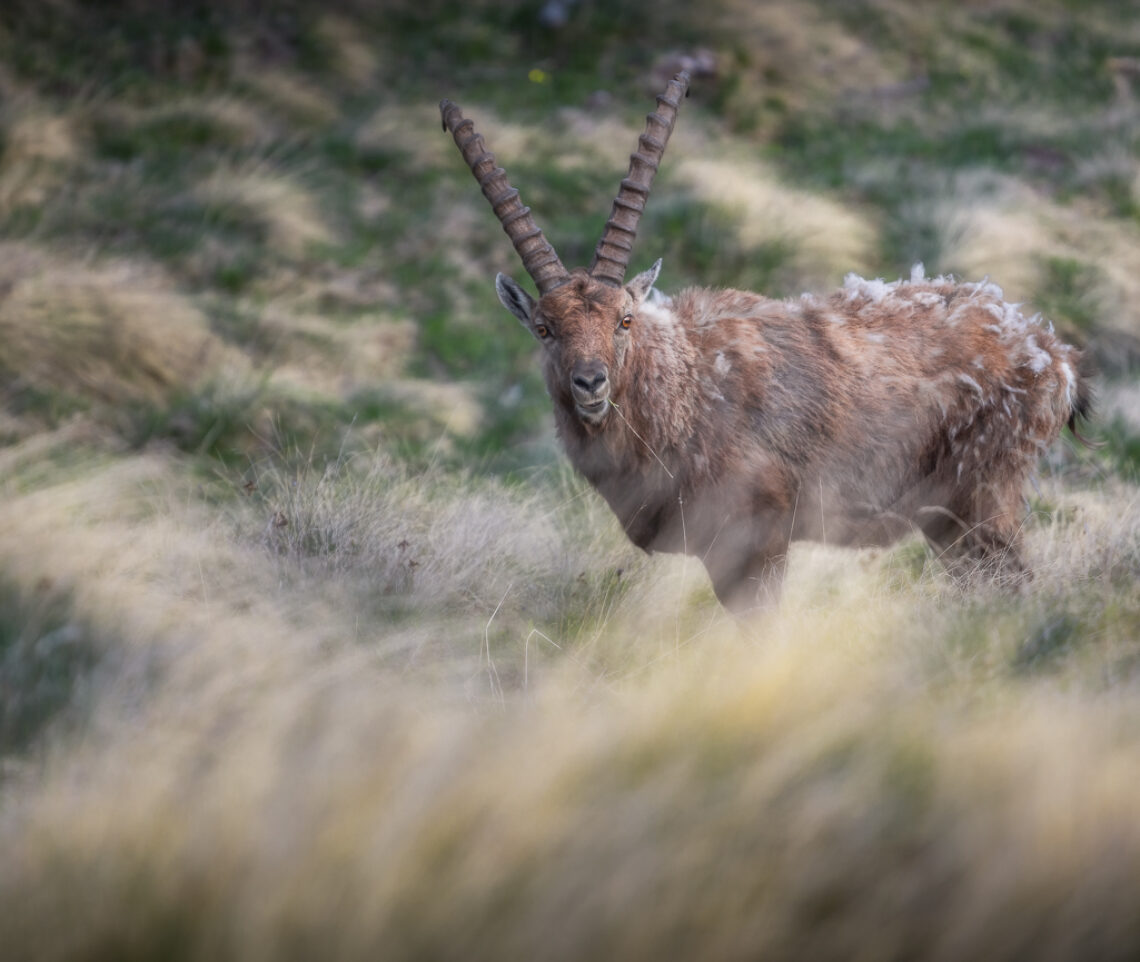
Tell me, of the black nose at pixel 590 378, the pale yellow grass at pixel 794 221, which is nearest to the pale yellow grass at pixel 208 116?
the pale yellow grass at pixel 794 221

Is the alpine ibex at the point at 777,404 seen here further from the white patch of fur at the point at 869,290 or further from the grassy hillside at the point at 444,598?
the grassy hillside at the point at 444,598

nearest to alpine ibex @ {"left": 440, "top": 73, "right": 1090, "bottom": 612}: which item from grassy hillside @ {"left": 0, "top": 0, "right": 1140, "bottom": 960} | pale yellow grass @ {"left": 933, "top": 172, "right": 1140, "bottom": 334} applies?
grassy hillside @ {"left": 0, "top": 0, "right": 1140, "bottom": 960}

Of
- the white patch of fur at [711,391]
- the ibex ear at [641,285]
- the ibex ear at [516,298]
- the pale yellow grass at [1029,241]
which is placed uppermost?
the pale yellow grass at [1029,241]

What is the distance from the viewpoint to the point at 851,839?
89.0 inches

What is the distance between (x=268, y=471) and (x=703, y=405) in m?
2.41

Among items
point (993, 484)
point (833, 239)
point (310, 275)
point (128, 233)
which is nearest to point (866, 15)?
point (833, 239)

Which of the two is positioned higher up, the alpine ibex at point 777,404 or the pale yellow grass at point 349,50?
the pale yellow grass at point 349,50

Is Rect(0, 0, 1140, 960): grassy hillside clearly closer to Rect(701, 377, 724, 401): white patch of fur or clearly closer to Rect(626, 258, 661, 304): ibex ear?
Rect(701, 377, 724, 401): white patch of fur

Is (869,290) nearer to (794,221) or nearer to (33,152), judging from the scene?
(794,221)

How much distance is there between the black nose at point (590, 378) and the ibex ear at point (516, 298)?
74 centimetres

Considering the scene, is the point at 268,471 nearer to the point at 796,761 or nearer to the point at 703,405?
the point at 703,405

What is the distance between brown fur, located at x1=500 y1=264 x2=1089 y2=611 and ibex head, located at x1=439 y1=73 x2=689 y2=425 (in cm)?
1

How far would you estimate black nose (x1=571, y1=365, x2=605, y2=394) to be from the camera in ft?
14.8

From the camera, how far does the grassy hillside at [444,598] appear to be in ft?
6.95
